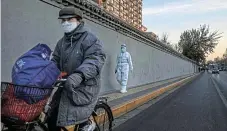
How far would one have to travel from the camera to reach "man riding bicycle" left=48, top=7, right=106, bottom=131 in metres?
3.17

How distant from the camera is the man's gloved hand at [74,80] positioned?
295 cm

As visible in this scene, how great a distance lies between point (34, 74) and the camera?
2734 mm

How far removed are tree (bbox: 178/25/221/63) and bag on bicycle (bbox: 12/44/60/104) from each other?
92689 mm

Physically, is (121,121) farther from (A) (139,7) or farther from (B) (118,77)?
(A) (139,7)

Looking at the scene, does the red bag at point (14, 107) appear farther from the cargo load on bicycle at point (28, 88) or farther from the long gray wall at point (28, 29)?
the long gray wall at point (28, 29)

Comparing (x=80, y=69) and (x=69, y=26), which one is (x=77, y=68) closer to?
(x=80, y=69)

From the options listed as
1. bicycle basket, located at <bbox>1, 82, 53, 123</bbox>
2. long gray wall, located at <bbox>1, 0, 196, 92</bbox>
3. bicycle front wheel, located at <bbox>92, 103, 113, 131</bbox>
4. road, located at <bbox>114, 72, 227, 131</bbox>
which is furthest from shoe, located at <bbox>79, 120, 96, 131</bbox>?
road, located at <bbox>114, 72, 227, 131</bbox>

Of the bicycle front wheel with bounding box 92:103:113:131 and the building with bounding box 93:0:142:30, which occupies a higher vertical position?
the building with bounding box 93:0:142:30

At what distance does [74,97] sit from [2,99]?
2.38ft

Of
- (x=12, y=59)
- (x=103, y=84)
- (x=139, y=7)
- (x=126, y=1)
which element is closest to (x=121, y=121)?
(x=12, y=59)

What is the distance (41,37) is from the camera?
798 cm

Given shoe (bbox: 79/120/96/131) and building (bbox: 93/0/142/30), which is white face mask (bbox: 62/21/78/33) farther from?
building (bbox: 93/0/142/30)

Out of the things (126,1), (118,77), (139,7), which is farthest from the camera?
(139,7)

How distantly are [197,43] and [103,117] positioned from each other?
93.2 m
